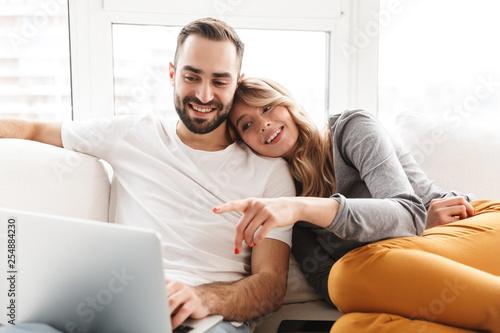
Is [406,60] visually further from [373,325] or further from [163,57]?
[373,325]

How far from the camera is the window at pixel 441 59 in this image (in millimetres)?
2408

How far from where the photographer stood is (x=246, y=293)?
1.27 meters

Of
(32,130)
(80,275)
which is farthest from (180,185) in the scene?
(80,275)

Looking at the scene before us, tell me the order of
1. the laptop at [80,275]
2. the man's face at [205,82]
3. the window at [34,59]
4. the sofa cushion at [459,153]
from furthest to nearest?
the window at [34,59] → the sofa cushion at [459,153] → the man's face at [205,82] → the laptop at [80,275]

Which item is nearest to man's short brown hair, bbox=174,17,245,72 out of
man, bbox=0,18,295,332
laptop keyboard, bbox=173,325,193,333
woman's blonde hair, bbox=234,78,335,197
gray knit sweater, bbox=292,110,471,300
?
man, bbox=0,18,295,332

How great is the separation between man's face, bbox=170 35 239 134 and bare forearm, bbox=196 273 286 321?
51 centimetres

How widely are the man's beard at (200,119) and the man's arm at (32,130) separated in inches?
16.4

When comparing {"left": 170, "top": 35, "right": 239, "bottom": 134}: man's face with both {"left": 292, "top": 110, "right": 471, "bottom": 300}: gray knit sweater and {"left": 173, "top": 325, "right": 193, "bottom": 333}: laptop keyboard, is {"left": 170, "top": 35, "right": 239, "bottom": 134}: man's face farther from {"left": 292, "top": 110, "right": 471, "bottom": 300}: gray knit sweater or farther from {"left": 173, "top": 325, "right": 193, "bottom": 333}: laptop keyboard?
{"left": 173, "top": 325, "right": 193, "bottom": 333}: laptop keyboard

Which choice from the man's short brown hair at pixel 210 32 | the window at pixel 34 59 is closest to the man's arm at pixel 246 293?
the man's short brown hair at pixel 210 32

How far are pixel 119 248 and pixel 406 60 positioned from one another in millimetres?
2054

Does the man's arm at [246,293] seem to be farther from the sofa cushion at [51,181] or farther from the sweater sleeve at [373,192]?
the sofa cushion at [51,181]

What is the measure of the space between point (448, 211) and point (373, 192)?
290mm

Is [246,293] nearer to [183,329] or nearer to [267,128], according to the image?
[183,329]

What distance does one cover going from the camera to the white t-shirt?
1.40m
